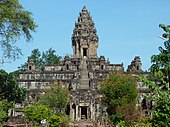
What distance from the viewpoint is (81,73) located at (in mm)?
61594

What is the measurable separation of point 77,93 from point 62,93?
6605 millimetres

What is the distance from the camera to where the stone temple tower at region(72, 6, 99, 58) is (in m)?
64.6

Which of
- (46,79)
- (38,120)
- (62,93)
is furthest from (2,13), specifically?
(46,79)

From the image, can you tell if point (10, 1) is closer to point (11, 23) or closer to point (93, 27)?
point (11, 23)

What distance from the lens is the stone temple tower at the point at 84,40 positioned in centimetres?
6462

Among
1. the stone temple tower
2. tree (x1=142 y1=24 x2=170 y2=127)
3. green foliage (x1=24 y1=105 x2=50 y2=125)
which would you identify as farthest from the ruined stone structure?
tree (x1=142 y1=24 x2=170 y2=127)

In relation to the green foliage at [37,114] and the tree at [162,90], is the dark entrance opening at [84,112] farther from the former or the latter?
the tree at [162,90]

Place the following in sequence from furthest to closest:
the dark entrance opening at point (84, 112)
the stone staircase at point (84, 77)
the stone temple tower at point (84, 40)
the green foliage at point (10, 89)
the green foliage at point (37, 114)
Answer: the stone temple tower at point (84, 40)
the green foliage at point (10, 89)
the stone staircase at point (84, 77)
the dark entrance opening at point (84, 112)
the green foliage at point (37, 114)

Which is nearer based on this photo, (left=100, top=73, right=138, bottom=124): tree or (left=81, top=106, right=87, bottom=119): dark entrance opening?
(left=100, top=73, right=138, bottom=124): tree

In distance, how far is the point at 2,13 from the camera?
17.2m

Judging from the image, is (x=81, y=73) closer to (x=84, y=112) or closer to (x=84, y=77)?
(x=84, y=77)

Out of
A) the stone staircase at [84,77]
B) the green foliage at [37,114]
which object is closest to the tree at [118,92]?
the green foliage at [37,114]

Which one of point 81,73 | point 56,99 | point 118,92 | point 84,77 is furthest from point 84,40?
point 118,92

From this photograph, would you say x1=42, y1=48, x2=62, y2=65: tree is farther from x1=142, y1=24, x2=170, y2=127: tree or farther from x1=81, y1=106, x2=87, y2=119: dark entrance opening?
x1=142, y1=24, x2=170, y2=127: tree
